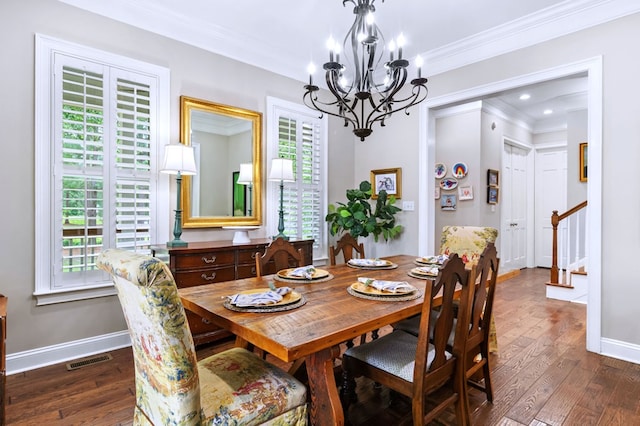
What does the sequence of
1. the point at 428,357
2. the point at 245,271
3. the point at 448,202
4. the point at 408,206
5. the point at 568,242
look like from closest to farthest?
the point at 428,357 → the point at 245,271 → the point at 408,206 → the point at 568,242 → the point at 448,202

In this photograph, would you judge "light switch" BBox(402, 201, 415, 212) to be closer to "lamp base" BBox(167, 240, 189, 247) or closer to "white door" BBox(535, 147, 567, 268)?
"lamp base" BBox(167, 240, 189, 247)

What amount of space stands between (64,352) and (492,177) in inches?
228

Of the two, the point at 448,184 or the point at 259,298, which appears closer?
the point at 259,298

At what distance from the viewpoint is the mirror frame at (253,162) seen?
10.2 feet

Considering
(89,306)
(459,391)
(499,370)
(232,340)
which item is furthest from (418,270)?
(89,306)

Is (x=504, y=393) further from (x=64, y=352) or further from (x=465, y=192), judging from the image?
(x=465, y=192)

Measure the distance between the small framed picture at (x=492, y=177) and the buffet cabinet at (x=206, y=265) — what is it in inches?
159

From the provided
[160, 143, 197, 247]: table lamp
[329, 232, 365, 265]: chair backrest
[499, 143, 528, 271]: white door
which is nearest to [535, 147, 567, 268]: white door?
[499, 143, 528, 271]: white door

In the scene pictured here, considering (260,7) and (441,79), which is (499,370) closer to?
(441,79)

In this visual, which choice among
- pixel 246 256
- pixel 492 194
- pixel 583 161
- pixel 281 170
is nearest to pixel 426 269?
pixel 246 256

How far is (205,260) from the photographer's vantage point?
278 cm

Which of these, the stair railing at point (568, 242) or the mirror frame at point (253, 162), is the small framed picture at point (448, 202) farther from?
the mirror frame at point (253, 162)

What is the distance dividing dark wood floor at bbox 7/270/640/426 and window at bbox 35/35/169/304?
2.02ft

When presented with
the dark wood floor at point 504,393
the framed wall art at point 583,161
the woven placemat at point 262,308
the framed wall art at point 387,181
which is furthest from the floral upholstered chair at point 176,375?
the framed wall art at point 583,161
